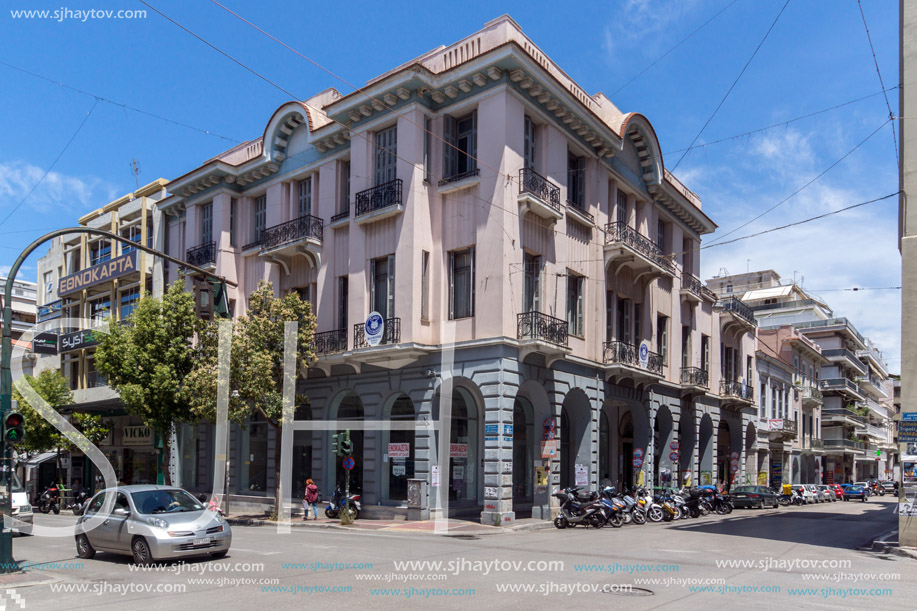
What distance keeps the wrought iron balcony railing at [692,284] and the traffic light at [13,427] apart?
30.1 m

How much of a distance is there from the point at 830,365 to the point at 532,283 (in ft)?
184

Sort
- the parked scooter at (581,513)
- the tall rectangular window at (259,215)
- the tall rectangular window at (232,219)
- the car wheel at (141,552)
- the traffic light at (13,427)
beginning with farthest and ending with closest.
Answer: the tall rectangular window at (232,219) → the tall rectangular window at (259,215) → the parked scooter at (581,513) → the car wheel at (141,552) → the traffic light at (13,427)

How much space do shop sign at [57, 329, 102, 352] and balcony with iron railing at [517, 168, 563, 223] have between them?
2770 centimetres

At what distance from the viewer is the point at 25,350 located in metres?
48.3

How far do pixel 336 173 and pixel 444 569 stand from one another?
19206 mm

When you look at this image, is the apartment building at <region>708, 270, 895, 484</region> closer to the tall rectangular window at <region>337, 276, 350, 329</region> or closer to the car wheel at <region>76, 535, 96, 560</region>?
the tall rectangular window at <region>337, 276, 350, 329</region>

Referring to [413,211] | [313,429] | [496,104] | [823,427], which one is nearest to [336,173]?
[413,211]

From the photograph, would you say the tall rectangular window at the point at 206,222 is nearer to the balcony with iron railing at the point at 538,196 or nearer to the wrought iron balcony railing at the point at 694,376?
the balcony with iron railing at the point at 538,196

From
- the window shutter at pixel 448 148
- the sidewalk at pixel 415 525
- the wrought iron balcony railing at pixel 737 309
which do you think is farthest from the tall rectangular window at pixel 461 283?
the wrought iron balcony railing at pixel 737 309

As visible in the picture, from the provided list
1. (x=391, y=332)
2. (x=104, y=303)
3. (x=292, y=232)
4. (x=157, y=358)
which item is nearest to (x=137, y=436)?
(x=104, y=303)

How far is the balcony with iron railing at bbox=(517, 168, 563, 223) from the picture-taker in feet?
78.8

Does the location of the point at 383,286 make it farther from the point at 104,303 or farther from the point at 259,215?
the point at 104,303

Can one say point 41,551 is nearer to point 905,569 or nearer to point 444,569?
point 444,569

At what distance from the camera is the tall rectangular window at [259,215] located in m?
33.2
